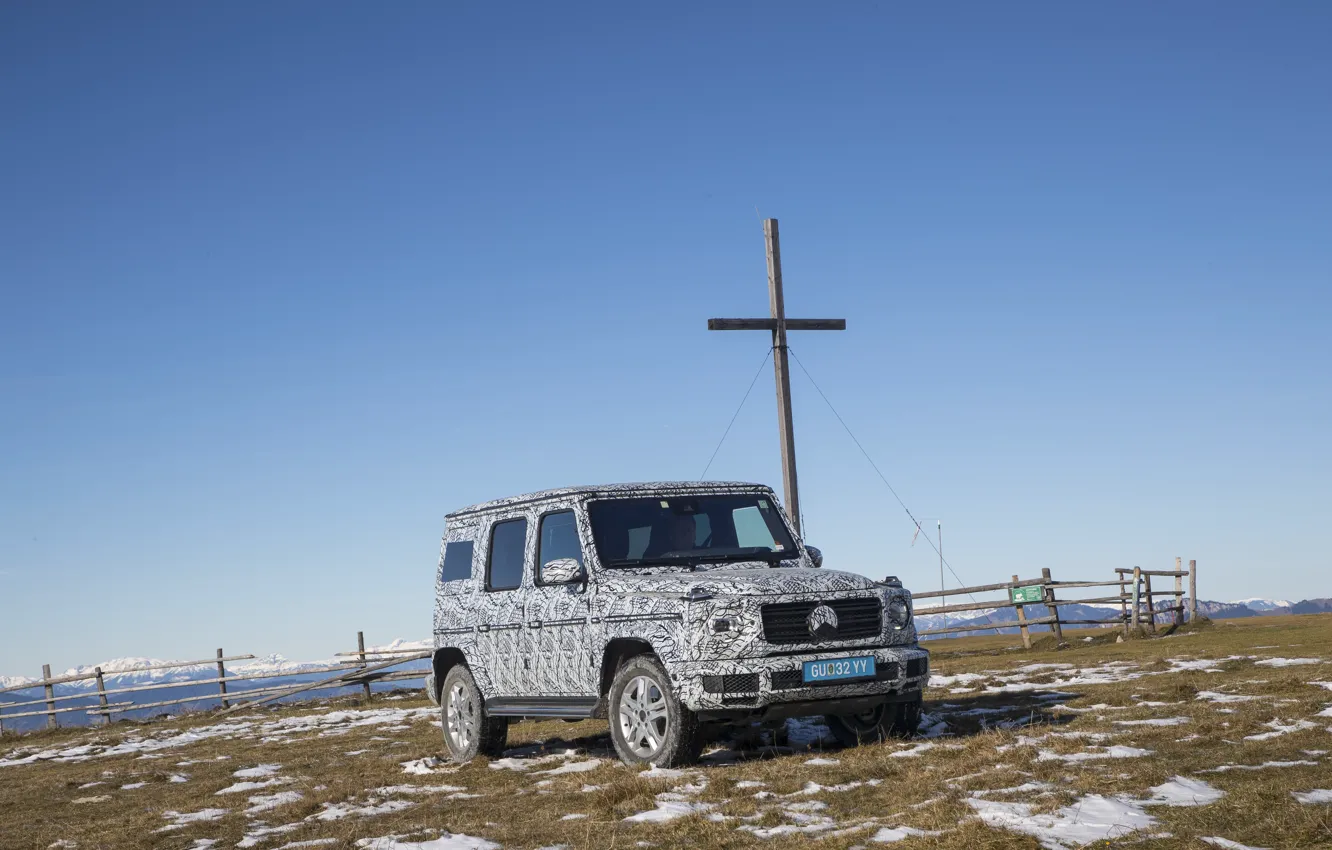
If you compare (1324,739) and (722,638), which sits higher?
(722,638)

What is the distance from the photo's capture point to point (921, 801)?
6438 mm

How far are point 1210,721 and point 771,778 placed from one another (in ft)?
10.5

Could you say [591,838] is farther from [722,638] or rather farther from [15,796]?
[15,796]

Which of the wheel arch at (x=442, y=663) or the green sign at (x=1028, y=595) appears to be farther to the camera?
the green sign at (x=1028, y=595)

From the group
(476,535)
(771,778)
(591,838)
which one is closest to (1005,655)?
(476,535)

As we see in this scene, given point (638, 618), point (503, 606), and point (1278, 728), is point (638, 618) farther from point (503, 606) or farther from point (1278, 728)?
point (1278, 728)

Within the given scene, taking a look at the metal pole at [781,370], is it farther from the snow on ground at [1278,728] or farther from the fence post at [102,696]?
the fence post at [102,696]

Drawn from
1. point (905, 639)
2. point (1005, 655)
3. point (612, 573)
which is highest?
point (612, 573)

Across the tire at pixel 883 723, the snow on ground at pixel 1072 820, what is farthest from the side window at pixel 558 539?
the snow on ground at pixel 1072 820

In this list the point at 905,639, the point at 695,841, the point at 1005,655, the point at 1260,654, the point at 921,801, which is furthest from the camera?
the point at 1005,655

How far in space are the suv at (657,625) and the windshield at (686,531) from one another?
0.01 meters

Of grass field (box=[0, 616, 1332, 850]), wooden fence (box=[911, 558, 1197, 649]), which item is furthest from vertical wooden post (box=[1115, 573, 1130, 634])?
grass field (box=[0, 616, 1332, 850])

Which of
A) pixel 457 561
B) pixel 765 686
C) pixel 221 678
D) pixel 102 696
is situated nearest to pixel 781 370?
pixel 457 561

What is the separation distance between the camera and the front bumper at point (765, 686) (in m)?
8.28
